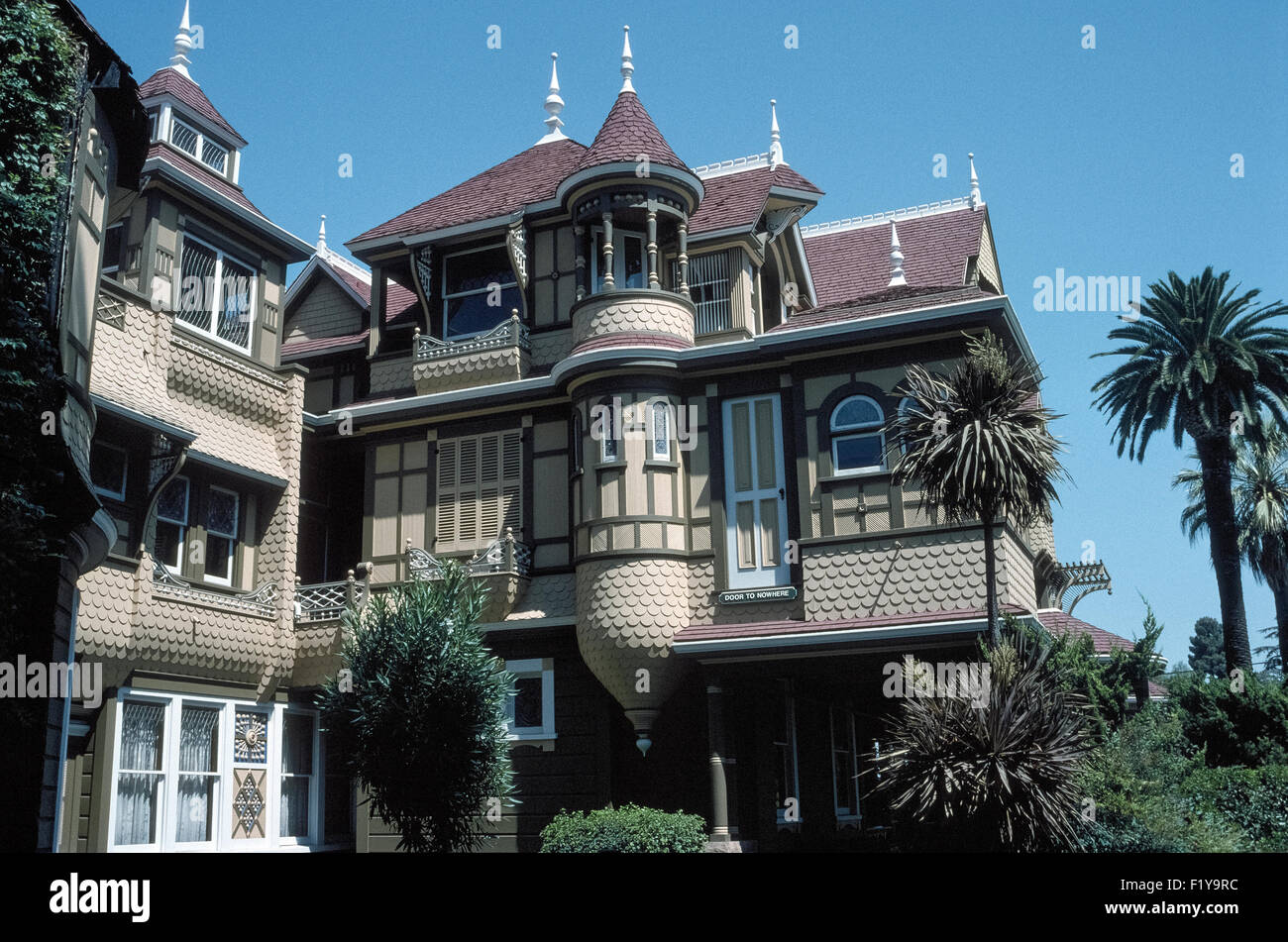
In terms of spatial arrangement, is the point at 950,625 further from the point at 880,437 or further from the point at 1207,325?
the point at 1207,325

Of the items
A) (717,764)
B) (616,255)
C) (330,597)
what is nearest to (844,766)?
(717,764)

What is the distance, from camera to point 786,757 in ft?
73.8

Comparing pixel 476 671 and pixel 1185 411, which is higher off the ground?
pixel 1185 411

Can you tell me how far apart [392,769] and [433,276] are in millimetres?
11566

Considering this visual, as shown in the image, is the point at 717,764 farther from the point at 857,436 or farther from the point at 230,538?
the point at 230,538

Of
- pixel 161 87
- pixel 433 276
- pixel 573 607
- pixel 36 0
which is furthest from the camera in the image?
pixel 433 276

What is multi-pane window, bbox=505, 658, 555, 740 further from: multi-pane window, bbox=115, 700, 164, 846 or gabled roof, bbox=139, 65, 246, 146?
gabled roof, bbox=139, 65, 246, 146

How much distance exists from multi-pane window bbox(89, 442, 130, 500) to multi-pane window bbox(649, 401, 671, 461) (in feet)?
30.6

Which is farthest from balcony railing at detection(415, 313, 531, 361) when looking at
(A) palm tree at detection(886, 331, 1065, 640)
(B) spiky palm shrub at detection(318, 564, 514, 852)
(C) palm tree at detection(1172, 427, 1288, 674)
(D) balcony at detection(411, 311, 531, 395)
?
(C) palm tree at detection(1172, 427, 1288, 674)

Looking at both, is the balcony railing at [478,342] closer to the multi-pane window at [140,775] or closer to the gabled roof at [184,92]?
the gabled roof at [184,92]

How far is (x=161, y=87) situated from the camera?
83.9ft

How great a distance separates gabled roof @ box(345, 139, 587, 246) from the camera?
2720 cm

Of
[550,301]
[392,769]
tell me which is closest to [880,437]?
[550,301]

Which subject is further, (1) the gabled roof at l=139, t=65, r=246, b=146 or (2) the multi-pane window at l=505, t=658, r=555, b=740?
(1) the gabled roof at l=139, t=65, r=246, b=146
